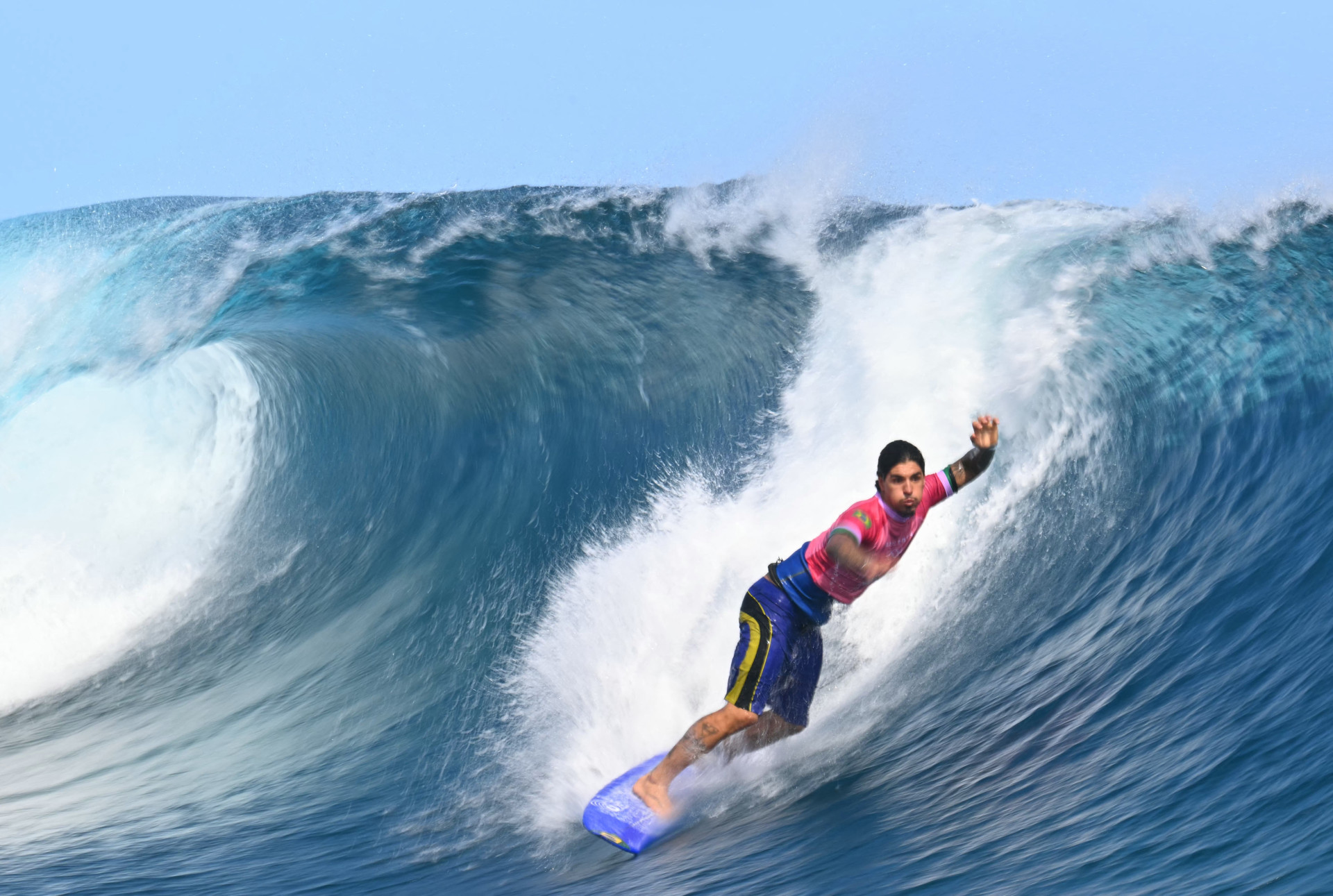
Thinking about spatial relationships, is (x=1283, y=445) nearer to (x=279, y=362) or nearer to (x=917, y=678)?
(x=917, y=678)

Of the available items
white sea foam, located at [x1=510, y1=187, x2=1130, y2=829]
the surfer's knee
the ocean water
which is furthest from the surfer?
white sea foam, located at [x1=510, y1=187, x2=1130, y2=829]

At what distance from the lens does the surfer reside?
417 centimetres

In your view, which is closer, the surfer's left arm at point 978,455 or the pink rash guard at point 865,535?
the pink rash guard at point 865,535

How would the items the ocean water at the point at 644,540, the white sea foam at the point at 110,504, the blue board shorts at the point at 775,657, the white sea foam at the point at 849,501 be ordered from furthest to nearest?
the white sea foam at the point at 110,504
the white sea foam at the point at 849,501
the blue board shorts at the point at 775,657
the ocean water at the point at 644,540

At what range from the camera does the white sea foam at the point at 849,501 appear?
515 cm

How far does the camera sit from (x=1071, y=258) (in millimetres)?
7586

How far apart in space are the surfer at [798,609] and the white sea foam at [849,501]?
429 millimetres

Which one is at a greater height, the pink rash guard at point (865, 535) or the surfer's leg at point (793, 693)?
the pink rash guard at point (865, 535)

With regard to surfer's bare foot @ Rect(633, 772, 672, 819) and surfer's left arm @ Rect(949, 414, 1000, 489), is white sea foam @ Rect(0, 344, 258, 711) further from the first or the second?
surfer's left arm @ Rect(949, 414, 1000, 489)

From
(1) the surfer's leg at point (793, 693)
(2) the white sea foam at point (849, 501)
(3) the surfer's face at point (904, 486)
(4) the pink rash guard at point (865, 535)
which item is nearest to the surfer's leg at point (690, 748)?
(1) the surfer's leg at point (793, 693)

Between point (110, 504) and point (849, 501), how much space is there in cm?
694

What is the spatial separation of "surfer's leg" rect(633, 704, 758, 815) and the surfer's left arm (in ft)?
3.83

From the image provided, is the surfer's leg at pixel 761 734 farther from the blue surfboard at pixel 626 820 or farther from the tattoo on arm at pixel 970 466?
the tattoo on arm at pixel 970 466

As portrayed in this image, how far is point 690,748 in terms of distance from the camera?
14.0 feet
